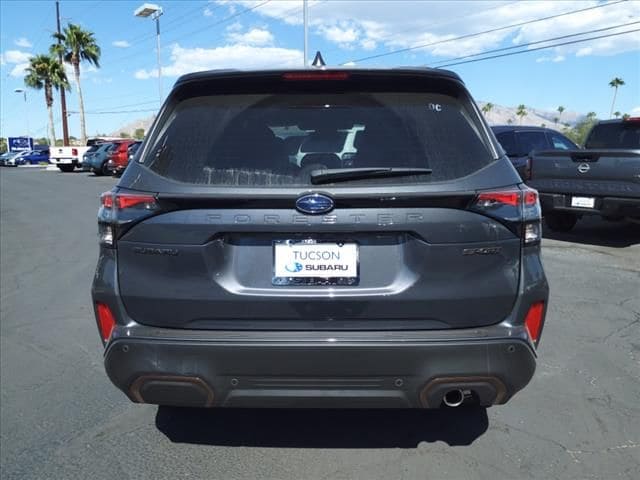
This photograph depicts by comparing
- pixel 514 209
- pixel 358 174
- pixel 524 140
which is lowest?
pixel 514 209

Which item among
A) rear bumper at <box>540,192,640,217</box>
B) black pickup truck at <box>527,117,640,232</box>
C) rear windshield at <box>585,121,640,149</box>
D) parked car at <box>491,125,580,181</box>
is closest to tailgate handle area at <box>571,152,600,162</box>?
black pickup truck at <box>527,117,640,232</box>

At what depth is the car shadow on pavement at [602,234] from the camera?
9273 mm

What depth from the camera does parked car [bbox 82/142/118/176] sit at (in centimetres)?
2681

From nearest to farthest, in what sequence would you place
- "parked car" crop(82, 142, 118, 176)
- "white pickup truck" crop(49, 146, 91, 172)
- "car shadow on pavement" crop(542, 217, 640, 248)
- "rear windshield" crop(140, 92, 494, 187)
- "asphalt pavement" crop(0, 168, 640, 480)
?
"rear windshield" crop(140, 92, 494, 187), "asphalt pavement" crop(0, 168, 640, 480), "car shadow on pavement" crop(542, 217, 640, 248), "parked car" crop(82, 142, 118, 176), "white pickup truck" crop(49, 146, 91, 172)

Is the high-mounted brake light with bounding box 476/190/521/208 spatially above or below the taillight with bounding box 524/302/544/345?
above

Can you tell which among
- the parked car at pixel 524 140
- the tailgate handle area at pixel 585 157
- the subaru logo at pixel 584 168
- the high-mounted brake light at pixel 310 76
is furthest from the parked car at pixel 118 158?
the high-mounted brake light at pixel 310 76

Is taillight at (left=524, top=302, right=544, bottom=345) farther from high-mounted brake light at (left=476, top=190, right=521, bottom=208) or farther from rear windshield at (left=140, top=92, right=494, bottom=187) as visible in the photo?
rear windshield at (left=140, top=92, right=494, bottom=187)

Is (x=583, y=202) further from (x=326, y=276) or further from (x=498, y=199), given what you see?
(x=326, y=276)

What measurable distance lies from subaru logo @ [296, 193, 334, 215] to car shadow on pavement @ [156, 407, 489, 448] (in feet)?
4.78

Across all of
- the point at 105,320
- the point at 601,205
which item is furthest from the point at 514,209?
the point at 601,205

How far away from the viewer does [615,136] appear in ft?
30.8

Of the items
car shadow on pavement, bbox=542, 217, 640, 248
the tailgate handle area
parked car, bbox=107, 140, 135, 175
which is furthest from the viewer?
parked car, bbox=107, 140, 135, 175

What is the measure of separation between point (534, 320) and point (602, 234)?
8446 millimetres

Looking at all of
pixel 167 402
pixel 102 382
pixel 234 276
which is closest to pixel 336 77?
pixel 234 276
